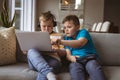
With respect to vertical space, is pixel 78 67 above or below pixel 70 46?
below

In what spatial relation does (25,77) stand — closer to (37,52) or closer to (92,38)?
(37,52)

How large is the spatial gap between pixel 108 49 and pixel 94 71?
1.66 ft

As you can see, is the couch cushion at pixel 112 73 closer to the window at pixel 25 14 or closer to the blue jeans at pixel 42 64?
the blue jeans at pixel 42 64

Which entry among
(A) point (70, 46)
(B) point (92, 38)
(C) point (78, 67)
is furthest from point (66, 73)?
(B) point (92, 38)

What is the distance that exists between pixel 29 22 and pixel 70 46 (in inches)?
166

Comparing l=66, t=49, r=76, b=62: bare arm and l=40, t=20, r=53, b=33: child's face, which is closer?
l=66, t=49, r=76, b=62: bare arm

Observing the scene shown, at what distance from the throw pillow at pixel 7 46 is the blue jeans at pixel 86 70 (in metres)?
0.61

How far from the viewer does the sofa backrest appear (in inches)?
96.0

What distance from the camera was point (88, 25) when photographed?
859 cm

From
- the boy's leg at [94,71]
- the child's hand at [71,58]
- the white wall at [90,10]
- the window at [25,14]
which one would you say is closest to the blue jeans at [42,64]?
the child's hand at [71,58]

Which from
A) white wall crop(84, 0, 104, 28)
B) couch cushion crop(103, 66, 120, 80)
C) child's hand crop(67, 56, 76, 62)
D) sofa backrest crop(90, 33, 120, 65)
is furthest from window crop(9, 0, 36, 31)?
couch cushion crop(103, 66, 120, 80)

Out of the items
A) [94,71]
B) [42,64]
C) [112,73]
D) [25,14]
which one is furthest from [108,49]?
[25,14]

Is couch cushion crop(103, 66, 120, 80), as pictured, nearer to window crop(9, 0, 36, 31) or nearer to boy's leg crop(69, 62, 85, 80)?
boy's leg crop(69, 62, 85, 80)

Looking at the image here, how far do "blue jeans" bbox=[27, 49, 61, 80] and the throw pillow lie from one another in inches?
11.3
